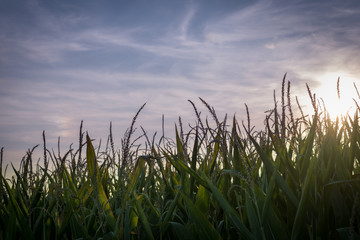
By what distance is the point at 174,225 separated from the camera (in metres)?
1.97

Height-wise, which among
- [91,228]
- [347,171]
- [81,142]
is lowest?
[91,228]

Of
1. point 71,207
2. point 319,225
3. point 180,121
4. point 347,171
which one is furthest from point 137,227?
point 347,171

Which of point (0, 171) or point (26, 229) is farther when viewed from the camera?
point (0, 171)

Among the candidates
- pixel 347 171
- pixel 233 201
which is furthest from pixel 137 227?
pixel 347 171

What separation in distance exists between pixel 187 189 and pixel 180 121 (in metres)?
0.64

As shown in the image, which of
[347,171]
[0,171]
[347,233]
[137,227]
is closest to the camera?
[347,233]

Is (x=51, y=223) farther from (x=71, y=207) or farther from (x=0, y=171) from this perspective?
(x=0, y=171)

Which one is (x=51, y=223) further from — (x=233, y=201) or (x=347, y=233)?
(x=347, y=233)

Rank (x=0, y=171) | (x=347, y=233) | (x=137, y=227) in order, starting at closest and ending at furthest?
(x=347, y=233), (x=137, y=227), (x=0, y=171)

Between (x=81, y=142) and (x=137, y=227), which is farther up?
(x=81, y=142)

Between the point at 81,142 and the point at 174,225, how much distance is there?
39.6 inches

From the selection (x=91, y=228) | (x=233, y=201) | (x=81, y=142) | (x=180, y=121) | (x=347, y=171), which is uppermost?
(x=180, y=121)

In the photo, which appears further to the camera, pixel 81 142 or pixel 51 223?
pixel 51 223

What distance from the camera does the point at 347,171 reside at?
1.81 meters
